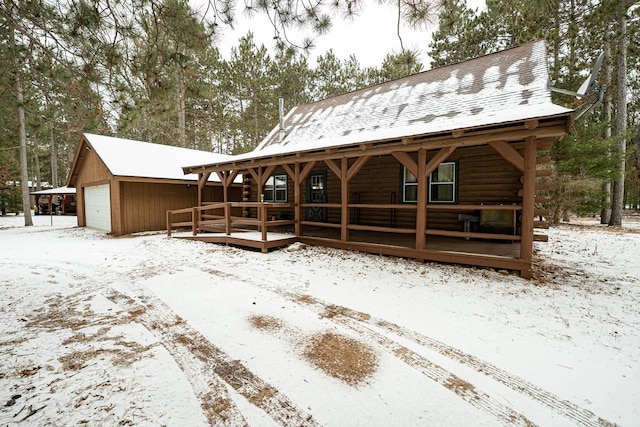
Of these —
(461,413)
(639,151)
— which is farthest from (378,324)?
(639,151)

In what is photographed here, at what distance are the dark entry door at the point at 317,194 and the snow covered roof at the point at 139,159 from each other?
3628 mm

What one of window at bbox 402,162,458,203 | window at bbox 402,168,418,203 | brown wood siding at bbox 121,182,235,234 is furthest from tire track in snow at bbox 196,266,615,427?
brown wood siding at bbox 121,182,235,234

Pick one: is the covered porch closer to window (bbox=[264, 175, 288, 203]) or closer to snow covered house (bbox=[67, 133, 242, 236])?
window (bbox=[264, 175, 288, 203])

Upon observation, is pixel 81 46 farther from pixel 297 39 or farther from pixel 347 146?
pixel 347 146

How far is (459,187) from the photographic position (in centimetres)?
793

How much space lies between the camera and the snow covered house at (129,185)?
11.8 m

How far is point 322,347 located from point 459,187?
22.4 feet

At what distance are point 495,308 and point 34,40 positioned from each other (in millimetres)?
7495

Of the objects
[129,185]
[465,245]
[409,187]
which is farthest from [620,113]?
[129,185]

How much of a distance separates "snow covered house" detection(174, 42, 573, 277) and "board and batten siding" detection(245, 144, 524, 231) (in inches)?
1.1

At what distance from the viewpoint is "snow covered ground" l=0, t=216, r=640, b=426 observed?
206cm

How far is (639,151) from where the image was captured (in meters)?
22.4

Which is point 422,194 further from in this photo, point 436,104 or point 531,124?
point 436,104

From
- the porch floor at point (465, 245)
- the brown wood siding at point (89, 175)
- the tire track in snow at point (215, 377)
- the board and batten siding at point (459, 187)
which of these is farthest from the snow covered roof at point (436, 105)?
the brown wood siding at point (89, 175)
